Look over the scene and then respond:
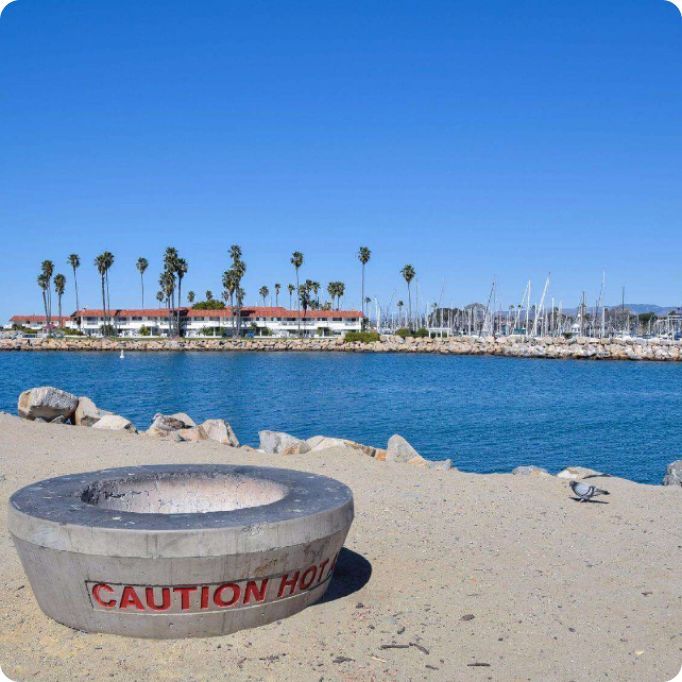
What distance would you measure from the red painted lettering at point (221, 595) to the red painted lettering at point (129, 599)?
2.05 ft

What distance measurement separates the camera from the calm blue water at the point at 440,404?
2636 centimetres

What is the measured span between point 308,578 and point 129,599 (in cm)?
162

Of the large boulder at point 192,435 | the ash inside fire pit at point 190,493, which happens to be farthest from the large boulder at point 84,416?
the ash inside fire pit at point 190,493

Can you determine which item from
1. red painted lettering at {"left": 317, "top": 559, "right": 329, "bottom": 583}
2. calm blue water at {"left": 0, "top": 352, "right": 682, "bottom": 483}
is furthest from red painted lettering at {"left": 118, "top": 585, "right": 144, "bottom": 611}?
calm blue water at {"left": 0, "top": 352, "right": 682, "bottom": 483}

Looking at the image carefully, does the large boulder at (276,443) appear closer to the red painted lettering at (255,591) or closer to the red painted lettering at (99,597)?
the red painted lettering at (255,591)

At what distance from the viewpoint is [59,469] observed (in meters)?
13.2

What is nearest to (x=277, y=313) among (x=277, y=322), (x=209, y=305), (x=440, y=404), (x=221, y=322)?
(x=277, y=322)

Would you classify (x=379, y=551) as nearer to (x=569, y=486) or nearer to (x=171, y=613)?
(x=171, y=613)

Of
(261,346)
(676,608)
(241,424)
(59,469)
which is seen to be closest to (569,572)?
(676,608)

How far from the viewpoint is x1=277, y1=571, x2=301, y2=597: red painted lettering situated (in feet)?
21.5

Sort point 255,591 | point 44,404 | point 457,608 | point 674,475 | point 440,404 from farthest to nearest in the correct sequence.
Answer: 1. point 440,404
2. point 44,404
3. point 674,475
4. point 457,608
5. point 255,591

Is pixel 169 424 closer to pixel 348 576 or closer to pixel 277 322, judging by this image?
pixel 348 576

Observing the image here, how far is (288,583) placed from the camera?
6.61 metres

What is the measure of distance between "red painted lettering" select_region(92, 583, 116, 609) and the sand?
0.31 m
